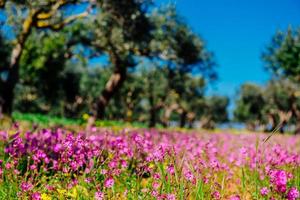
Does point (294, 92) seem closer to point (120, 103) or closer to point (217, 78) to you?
point (217, 78)

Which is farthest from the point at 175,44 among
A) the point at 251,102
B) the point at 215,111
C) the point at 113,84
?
the point at 215,111

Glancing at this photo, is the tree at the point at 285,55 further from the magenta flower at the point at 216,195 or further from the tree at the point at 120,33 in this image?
the magenta flower at the point at 216,195

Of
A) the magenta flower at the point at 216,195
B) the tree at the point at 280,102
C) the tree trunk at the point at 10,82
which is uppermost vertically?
the tree at the point at 280,102

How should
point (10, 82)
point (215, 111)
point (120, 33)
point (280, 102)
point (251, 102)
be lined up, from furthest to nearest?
point (215, 111), point (251, 102), point (280, 102), point (120, 33), point (10, 82)

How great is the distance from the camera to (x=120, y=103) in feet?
309

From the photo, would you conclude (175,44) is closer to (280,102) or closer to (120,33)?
(120,33)

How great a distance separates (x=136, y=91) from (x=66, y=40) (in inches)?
1739

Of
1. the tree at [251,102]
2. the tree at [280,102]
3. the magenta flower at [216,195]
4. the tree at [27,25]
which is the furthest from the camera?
the tree at [251,102]

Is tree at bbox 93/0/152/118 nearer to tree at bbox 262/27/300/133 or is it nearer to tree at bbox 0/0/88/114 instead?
tree at bbox 0/0/88/114

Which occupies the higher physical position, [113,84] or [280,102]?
[280,102]

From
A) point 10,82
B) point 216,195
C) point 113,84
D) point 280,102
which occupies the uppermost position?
point 280,102

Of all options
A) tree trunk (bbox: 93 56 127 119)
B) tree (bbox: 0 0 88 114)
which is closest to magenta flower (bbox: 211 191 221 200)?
tree (bbox: 0 0 88 114)

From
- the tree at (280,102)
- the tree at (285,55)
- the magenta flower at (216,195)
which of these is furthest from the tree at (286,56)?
the tree at (280,102)

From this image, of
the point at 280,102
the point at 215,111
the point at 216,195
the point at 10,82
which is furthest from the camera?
the point at 215,111
